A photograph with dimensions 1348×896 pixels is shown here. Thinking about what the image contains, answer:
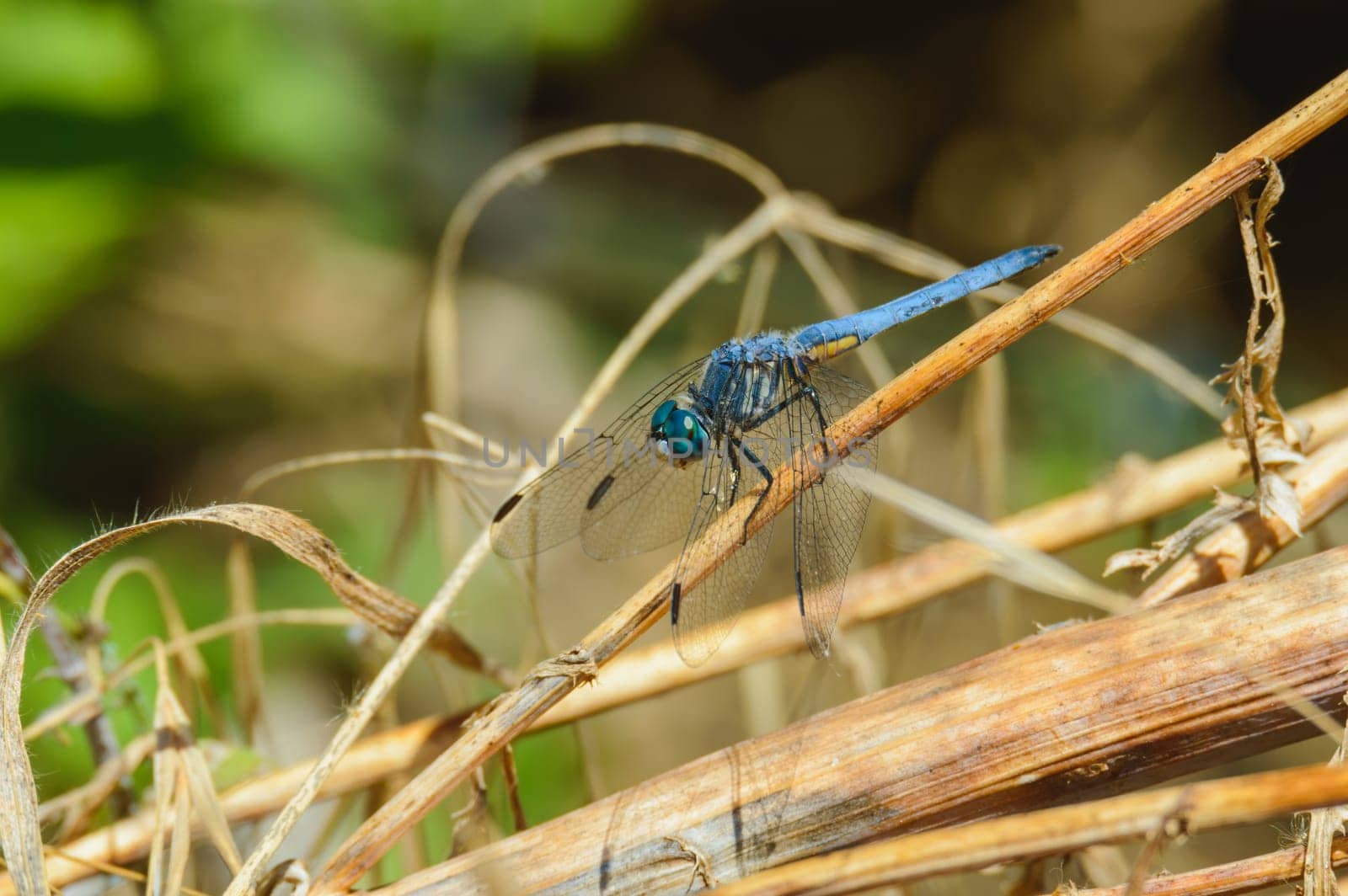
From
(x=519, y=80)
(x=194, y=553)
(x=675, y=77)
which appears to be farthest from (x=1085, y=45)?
(x=194, y=553)

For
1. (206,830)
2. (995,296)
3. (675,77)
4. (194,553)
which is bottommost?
(206,830)

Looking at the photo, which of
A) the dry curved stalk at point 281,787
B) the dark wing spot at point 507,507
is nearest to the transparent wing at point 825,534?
the dark wing spot at point 507,507

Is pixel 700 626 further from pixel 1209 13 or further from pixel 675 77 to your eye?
pixel 1209 13

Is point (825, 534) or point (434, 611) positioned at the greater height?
point (825, 534)

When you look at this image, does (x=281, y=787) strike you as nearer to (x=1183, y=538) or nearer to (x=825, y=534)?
(x=825, y=534)

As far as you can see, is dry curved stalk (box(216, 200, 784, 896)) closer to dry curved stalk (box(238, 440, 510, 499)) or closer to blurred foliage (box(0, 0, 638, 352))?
dry curved stalk (box(238, 440, 510, 499))

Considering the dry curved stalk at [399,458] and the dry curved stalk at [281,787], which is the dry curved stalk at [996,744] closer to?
the dry curved stalk at [281,787]

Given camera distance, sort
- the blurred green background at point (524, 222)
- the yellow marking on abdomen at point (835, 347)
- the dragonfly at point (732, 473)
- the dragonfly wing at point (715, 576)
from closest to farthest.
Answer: the dragonfly wing at point (715, 576)
the dragonfly at point (732, 473)
the yellow marking on abdomen at point (835, 347)
the blurred green background at point (524, 222)

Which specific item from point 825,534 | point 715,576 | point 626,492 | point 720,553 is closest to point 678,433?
point 626,492
